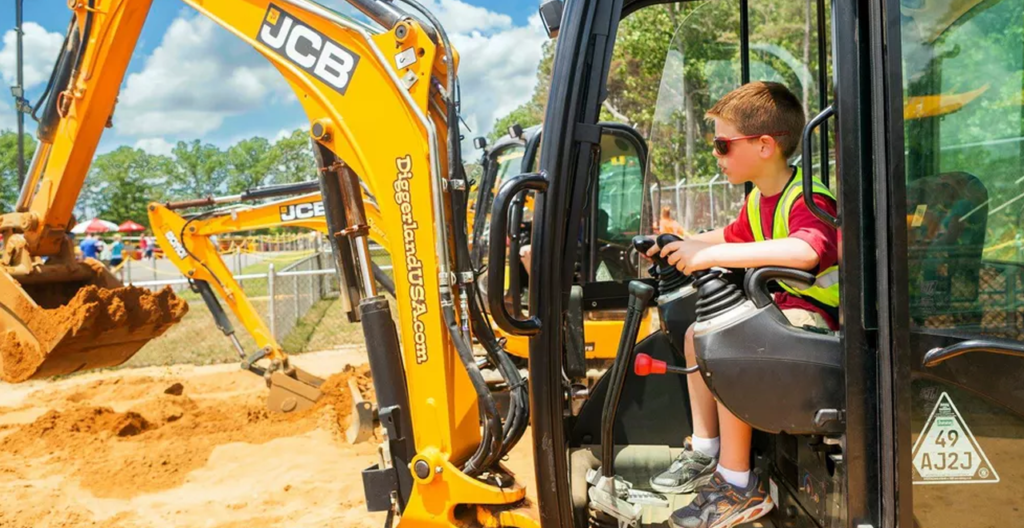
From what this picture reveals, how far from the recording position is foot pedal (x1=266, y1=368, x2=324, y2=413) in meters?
7.30

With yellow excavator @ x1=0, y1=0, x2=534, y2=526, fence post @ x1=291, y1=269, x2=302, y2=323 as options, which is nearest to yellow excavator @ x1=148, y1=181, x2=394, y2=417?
yellow excavator @ x1=0, y1=0, x2=534, y2=526

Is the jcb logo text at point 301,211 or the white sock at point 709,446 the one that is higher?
the jcb logo text at point 301,211

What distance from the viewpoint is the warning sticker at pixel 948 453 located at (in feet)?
6.08

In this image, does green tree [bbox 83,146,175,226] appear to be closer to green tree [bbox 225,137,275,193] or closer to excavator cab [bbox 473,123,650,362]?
green tree [bbox 225,137,275,193]

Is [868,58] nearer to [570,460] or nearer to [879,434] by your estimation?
[879,434]

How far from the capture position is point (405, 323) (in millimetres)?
2781

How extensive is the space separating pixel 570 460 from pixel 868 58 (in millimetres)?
1491

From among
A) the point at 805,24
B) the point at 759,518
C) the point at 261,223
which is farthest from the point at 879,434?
the point at 261,223

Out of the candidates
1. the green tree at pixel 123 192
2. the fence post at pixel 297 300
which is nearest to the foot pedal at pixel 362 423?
Answer: the fence post at pixel 297 300

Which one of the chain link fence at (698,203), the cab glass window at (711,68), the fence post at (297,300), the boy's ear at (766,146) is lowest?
the fence post at (297,300)

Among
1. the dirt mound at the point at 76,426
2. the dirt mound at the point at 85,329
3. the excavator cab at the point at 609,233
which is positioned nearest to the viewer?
the dirt mound at the point at 85,329

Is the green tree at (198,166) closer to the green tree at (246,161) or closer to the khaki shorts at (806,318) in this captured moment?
the green tree at (246,161)

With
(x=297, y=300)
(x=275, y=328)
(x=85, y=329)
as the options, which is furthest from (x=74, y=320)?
(x=297, y=300)

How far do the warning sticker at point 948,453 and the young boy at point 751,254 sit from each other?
1.30 ft
